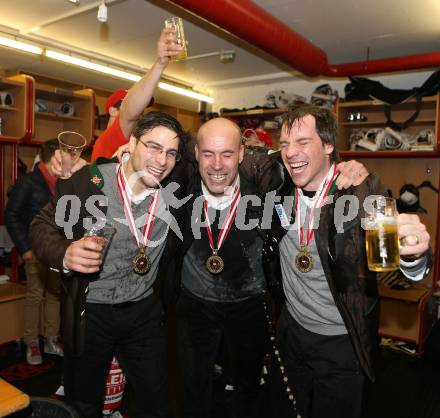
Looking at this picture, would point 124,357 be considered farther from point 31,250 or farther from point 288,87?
point 288,87

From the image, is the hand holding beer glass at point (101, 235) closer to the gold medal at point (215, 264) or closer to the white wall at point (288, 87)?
the gold medal at point (215, 264)

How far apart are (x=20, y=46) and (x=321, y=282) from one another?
187 inches

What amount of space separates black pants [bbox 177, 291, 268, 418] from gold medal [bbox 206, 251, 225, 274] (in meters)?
0.20

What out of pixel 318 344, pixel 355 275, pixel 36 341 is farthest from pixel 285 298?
pixel 36 341

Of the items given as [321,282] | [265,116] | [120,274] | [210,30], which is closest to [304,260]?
[321,282]

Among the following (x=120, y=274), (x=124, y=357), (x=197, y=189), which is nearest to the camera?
(x=120, y=274)

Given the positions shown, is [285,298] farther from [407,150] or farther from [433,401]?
[407,150]

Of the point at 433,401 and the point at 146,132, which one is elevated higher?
the point at 146,132

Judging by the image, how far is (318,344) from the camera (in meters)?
2.07

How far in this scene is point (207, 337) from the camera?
2.49 metres

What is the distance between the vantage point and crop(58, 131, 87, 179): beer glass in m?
2.72

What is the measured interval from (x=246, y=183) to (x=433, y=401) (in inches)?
109

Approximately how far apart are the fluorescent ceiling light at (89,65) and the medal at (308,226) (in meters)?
4.47

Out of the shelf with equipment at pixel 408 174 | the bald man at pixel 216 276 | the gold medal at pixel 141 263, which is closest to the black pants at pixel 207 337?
the bald man at pixel 216 276
